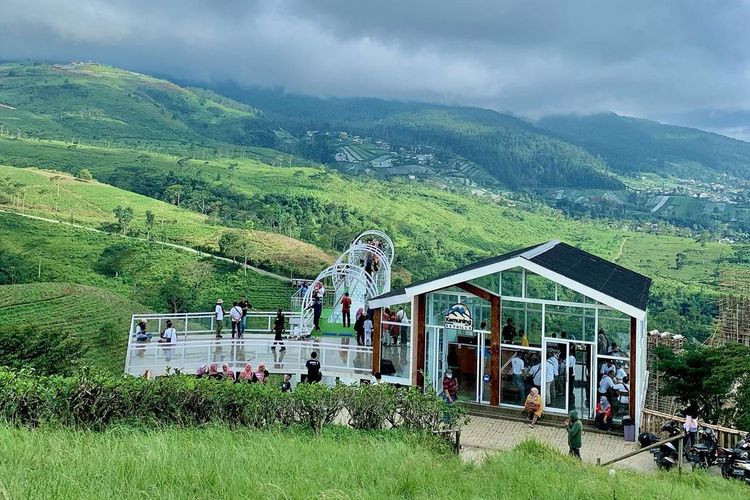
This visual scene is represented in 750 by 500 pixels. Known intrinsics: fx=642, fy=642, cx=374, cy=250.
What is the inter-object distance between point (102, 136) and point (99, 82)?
54.2 meters

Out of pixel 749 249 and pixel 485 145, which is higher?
pixel 485 145

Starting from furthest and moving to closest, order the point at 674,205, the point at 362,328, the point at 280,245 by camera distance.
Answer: the point at 674,205 → the point at 280,245 → the point at 362,328

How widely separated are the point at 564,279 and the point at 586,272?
6.40ft

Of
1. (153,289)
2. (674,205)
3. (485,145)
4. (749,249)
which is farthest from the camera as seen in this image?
(485,145)

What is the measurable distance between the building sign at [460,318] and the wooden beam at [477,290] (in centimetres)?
39

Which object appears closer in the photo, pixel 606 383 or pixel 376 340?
pixel 606 383

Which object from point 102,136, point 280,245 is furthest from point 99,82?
point 280,245

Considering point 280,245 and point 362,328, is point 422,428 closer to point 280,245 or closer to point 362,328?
point 362,328

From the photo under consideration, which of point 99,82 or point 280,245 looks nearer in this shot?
point 280,245

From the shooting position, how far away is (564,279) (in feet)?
44.4

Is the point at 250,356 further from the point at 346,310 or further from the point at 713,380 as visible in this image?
the point at 713,380

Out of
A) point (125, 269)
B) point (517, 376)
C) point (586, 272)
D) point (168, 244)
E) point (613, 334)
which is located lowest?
point (517, 376)

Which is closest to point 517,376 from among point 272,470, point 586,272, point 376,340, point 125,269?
point 586,272

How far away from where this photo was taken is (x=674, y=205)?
15188 centimetres
